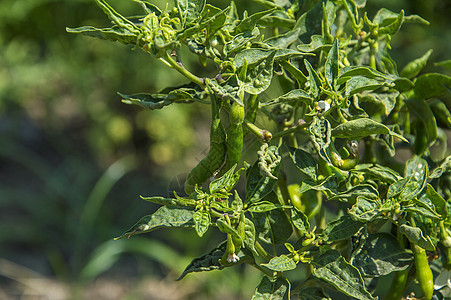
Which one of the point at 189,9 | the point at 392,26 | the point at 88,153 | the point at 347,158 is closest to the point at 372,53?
the point at 392,26

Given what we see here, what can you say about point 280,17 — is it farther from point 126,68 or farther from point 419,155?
point 126,68

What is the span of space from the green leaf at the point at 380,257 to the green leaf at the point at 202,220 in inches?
7.3

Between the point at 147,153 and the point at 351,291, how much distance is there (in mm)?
2307

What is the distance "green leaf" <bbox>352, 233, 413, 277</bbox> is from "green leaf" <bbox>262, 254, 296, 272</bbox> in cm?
8

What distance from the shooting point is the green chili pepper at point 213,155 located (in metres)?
0.55

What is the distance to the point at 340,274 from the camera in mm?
548

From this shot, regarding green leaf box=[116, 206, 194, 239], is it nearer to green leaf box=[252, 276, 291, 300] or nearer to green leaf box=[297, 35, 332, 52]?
green leaf box=[252, 276, 291, 300]

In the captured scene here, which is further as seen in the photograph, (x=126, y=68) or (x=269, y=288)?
(x=126, y=68)

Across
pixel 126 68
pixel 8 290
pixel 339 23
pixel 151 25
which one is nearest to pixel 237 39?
pixel 151 25

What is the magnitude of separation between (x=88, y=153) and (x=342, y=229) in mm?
2415

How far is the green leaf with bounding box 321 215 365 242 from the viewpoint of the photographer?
56 cm

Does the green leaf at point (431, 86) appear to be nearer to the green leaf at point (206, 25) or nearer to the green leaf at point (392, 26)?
the green leaf at point (392, 26)

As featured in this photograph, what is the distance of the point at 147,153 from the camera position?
277 centimetres

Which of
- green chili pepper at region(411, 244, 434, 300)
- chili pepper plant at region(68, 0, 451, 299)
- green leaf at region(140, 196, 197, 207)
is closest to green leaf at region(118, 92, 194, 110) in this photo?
chili pepper plant at region(68, 0, 451, 299)
